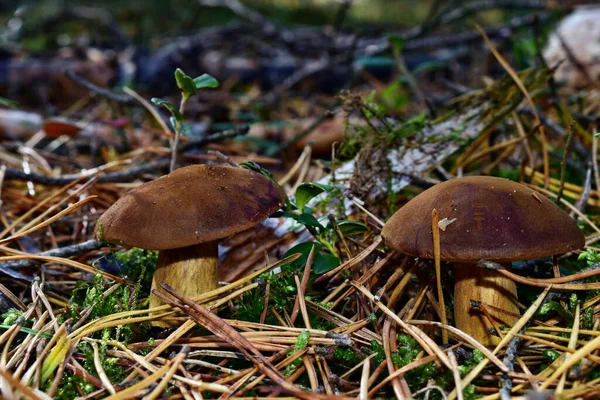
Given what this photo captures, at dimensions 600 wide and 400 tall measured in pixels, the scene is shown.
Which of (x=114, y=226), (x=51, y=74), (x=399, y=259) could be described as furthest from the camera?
(x=51, y=74)

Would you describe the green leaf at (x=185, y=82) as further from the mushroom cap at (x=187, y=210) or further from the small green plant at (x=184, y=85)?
the mushroom cap at (x=187, y=210)

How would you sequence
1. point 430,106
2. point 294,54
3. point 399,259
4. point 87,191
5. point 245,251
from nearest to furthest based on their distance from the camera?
point 399,259
point 245,251
point 87,191
point 430,106
point 294,54

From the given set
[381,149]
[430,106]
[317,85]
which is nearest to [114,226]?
[381,149]

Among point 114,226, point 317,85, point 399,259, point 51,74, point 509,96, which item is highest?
point 509,96

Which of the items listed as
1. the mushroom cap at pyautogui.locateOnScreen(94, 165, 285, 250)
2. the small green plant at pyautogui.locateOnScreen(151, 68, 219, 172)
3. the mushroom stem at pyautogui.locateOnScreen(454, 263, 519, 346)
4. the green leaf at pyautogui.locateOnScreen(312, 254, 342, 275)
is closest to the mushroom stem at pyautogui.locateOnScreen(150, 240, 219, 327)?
the mushroom cap at pyautogui.locateOnScreen(94, 165, 285, 250)

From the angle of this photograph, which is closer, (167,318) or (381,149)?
(167,318)

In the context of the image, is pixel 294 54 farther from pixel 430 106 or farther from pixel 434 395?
pixel 434 395

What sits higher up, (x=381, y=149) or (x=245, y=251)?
(x=381, y=149)
